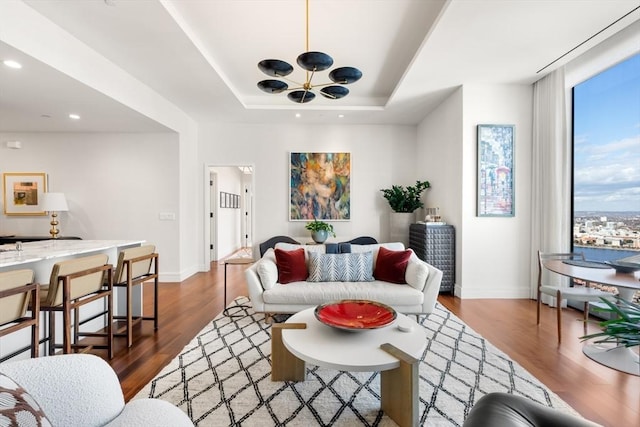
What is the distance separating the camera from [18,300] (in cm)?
186

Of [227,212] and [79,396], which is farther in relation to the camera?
[227,212]

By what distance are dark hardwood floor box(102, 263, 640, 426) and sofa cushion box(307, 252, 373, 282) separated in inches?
49.1

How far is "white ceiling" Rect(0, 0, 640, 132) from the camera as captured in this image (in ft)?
8.69

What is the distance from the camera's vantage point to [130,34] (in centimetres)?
292

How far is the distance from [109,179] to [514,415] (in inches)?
240

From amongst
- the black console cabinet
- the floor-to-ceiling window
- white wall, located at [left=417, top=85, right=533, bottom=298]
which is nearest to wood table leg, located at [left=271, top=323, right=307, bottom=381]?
the black console cabinet

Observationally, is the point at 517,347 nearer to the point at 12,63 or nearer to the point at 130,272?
the point at 130,272

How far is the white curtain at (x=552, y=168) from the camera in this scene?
374 cm

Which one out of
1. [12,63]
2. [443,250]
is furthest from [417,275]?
[12,63]

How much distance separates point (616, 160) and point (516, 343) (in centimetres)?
232

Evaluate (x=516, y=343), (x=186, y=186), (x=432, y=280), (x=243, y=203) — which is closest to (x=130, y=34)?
(x=186, y=186)

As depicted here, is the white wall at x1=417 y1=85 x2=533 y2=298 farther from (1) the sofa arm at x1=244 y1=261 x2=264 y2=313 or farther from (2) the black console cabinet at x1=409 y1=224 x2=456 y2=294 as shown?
(1) the sofa arm at x1=244 y1=261 x2=264 y2=313

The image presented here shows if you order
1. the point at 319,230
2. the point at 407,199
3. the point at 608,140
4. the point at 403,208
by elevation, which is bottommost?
the point at 319,230

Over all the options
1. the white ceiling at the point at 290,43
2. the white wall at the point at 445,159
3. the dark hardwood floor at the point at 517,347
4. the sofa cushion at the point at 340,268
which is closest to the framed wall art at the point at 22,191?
the white ceiling at the point at 290,43
